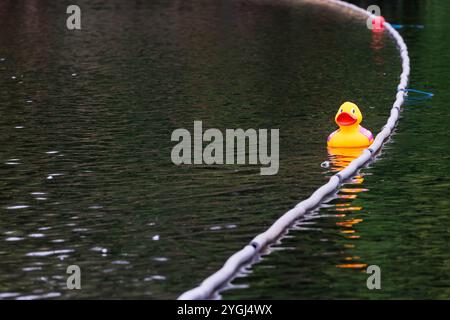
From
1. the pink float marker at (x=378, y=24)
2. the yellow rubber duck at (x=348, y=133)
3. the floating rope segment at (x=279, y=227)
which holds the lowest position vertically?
the floating rope segment at (x=279, y=227)

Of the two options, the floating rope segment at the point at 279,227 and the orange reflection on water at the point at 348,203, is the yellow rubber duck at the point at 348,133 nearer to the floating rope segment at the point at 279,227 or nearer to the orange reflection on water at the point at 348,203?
the orange reflection on water at the point at 348,203

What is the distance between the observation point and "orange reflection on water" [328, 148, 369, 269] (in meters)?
11.3

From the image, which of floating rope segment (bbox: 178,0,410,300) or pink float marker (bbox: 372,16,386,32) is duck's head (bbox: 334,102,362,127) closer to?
floating rope segment (bbox: 178,0,410,300)

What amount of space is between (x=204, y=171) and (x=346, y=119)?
266 centimetres

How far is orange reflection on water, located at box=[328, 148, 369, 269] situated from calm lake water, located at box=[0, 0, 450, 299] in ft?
0.13

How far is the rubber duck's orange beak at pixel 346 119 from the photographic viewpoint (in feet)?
56.4

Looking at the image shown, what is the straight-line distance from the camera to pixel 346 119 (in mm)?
17234

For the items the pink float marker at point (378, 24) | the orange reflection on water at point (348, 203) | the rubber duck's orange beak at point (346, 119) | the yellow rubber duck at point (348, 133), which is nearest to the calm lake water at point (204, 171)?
the orange reflection on water at point (348, 203)

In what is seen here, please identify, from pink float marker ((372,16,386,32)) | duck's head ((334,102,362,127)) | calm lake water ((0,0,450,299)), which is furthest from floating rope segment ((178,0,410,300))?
pink float marker ((372,16,386,32))

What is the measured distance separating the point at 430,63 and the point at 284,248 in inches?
651

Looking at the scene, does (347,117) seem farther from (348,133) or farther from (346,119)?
(348,133)

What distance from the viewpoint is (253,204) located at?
44.9ft
